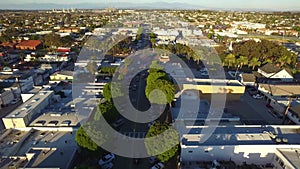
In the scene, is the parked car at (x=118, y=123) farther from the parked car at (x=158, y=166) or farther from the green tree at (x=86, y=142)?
the parked car at (x=158, y=166)

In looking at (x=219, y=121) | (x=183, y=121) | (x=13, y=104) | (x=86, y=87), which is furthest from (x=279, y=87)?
(x=13, y=104)

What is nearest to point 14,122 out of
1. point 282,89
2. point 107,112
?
point 107,112

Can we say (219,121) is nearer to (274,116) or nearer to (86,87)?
(274,116)

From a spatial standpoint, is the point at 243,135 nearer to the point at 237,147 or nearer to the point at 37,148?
the point at 237,147

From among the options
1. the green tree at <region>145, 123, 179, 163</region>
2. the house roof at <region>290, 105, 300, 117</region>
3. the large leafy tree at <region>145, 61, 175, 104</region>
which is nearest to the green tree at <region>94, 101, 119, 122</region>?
the large leafy tree at <region>145, 61, 175, 104</region>

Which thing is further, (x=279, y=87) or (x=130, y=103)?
(x=279, y=87)

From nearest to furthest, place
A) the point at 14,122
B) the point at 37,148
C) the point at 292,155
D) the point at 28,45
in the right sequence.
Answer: the point at 292,155 → the point at 37,148 → the point at 14,122 → the point at 28,45

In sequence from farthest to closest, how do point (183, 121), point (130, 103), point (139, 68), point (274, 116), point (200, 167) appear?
point (139, 68)
point (130, 103)
point (274, 116)
point (183, 121)
point (200, 167)
